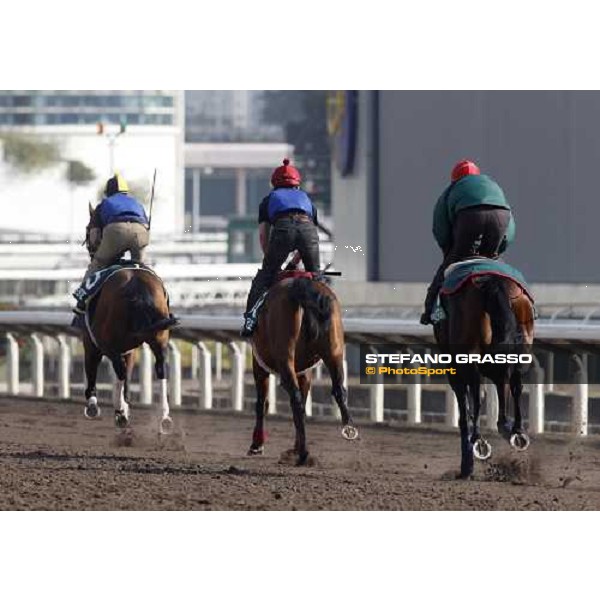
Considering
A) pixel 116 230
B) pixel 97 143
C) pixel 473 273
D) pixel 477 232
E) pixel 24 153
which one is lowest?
pixel 473 273

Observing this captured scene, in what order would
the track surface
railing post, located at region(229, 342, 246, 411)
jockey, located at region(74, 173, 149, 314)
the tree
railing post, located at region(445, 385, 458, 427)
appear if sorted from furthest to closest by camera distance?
1. the tree
2. railing post, located at region(229, 342, 246, 411)
3. railing post, located at region(445, 385, 458, 427)
4. jockey, located at region(74, 173, 149, 314)
5. the track surface

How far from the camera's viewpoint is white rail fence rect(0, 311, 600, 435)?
18.8 metres

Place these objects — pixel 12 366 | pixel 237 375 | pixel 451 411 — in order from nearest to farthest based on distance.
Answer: pixel 451 411 < pixel 237 375 < pixel 12 366

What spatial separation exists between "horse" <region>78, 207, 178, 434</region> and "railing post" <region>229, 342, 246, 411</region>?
398cm

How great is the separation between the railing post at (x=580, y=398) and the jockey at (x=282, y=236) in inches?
103

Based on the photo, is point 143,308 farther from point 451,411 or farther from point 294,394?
point 451,411

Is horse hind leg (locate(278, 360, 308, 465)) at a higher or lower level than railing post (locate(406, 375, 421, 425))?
higher

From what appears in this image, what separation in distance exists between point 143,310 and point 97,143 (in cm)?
4908

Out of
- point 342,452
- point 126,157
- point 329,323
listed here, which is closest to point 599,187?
point 342,452

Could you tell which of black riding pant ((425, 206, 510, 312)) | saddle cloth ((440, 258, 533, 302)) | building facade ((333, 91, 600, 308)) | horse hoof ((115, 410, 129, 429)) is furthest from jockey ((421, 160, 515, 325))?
building facade ((333, 91, 600, 308))

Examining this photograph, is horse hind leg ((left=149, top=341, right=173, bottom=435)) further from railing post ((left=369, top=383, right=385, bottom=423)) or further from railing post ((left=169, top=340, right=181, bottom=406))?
railing post ((left=169, top=340, right=181, bottom=406))

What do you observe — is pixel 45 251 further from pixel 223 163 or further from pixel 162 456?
pixel 223 163

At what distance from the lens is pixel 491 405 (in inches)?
800

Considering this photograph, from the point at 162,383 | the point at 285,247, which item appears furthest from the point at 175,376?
the point at 285,247
